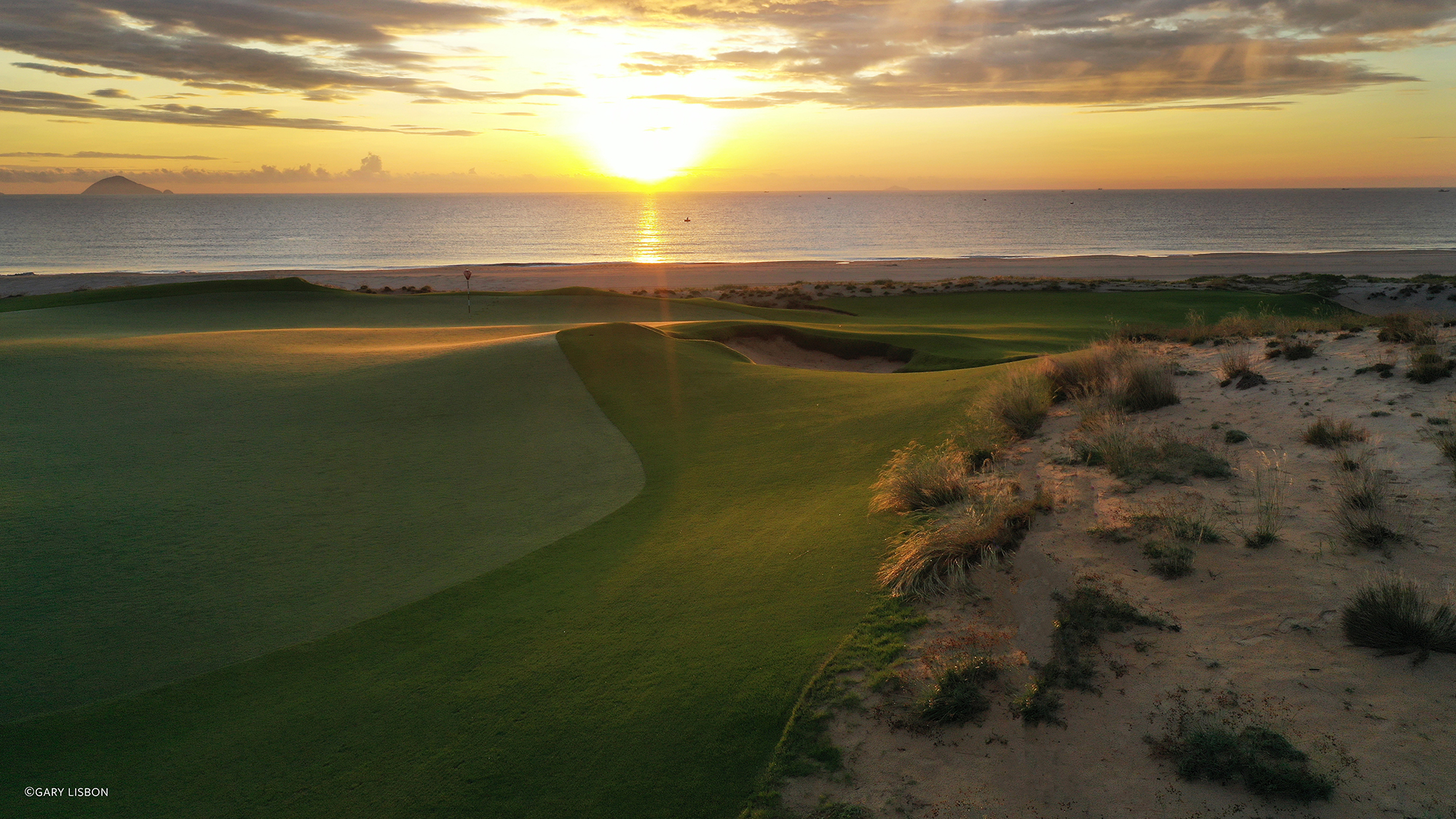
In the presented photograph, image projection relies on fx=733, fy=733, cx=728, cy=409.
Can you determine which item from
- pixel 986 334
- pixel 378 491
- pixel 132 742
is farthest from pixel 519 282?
pixel 132 742

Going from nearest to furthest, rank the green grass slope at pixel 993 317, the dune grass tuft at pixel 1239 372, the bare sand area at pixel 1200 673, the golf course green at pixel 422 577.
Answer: the bare sand area at pixel 1200 673, the golf course green at pixel 422 577, the dune grass tuft at pixel 1239 372, the green grass slope at pixel 993 317

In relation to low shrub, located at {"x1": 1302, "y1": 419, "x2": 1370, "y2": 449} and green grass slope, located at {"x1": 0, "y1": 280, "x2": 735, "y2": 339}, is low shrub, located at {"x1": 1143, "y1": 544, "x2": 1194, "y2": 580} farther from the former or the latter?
green grass slope, located at {"x1": 0, "y1": 280, "x2": 735, "y2": 339}

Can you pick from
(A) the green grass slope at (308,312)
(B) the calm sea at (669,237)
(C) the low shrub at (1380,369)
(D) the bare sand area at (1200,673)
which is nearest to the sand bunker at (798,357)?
(A) the green grass slope at (308,312)

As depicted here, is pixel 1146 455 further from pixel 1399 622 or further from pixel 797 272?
pixel 797 272

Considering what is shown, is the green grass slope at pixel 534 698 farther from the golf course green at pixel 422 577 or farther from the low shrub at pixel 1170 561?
the low shrub at pixel 1170 561

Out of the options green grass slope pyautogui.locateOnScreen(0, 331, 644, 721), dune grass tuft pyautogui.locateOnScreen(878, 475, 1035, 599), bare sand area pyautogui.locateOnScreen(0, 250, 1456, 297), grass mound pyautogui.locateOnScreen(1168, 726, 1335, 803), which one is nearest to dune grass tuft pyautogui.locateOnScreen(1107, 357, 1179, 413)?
dune grass tuft pyautogui.locateOnScreen(878, 475, 1035, 599)

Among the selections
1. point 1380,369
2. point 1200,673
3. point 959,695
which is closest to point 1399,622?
point 1200,673
